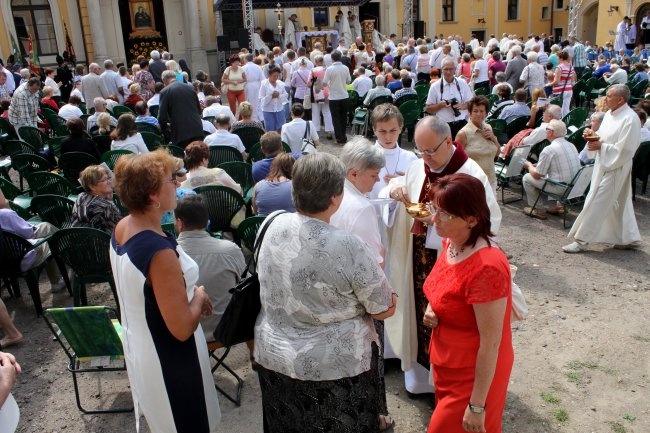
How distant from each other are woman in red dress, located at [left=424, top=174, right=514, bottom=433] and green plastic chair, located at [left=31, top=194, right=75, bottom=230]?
13.3 feet

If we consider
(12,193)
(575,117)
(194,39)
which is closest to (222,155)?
(12,193)

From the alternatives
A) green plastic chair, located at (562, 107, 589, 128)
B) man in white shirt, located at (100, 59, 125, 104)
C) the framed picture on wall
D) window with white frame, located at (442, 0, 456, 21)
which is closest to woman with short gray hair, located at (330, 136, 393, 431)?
green plastic chair, located at (562, 107, 589, 128)

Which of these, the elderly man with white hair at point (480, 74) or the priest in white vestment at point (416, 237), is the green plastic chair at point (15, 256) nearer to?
the priest in white vestment at point (416, 237)

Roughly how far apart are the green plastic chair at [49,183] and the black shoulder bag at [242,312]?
4.31 metres

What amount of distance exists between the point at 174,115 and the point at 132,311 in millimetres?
5744

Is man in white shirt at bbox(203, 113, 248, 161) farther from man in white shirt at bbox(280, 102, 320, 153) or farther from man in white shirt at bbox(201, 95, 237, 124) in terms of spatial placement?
man in white shirt at bbox(201, 95, 237, 124)

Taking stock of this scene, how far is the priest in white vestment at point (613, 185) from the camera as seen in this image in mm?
5156

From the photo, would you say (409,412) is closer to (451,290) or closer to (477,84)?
(451,290)

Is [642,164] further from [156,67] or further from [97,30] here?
[97,30]

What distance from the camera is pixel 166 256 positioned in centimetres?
218

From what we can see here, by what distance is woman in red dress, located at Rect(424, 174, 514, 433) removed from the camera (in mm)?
2111

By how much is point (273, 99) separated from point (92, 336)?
7.64 m

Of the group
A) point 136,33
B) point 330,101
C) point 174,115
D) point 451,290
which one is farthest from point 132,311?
point 136,33

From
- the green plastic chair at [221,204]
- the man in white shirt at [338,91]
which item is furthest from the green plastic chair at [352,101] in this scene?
the green plastic chair at [221,204]
